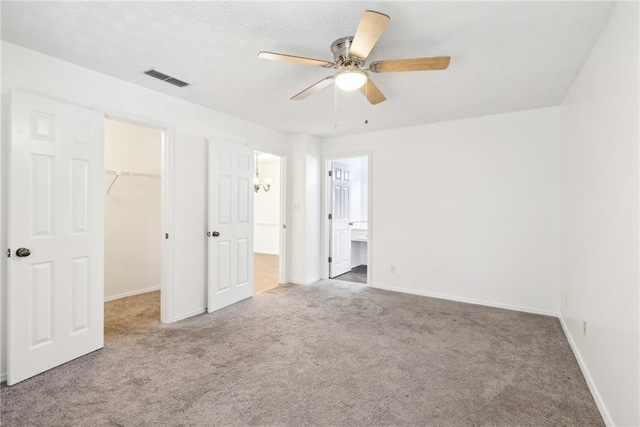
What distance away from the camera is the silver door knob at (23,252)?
7.11 feet

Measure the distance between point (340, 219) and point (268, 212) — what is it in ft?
11.0

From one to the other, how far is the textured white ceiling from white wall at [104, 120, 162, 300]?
1625mm

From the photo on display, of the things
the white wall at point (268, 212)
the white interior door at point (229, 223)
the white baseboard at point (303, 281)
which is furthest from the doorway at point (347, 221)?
the white wall at point (268, 212)

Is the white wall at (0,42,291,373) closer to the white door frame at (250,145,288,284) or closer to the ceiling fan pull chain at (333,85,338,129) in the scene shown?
the white door frame at (250,145,288,284)

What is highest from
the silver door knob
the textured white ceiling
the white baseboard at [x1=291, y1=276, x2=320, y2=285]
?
the textured white ceiling

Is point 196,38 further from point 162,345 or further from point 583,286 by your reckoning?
point 583,286

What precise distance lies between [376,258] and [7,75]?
170 inches

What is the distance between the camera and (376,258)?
4750mm

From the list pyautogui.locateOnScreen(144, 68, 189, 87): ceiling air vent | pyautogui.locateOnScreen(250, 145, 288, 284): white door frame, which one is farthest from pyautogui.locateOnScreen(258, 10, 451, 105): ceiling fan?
pyautogui.locateOnScreen(250, 145, 288, 284): white door frame

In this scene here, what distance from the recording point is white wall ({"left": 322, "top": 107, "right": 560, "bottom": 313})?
361cm

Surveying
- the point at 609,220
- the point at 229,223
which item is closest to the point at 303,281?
the point at 229,223

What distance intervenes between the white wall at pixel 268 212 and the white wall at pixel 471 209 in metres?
3.89

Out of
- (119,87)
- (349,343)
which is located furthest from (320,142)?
(349,343)

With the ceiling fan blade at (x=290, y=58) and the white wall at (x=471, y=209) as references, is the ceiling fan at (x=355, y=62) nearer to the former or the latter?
the ceiling fan blade at (x=290, y=58)
